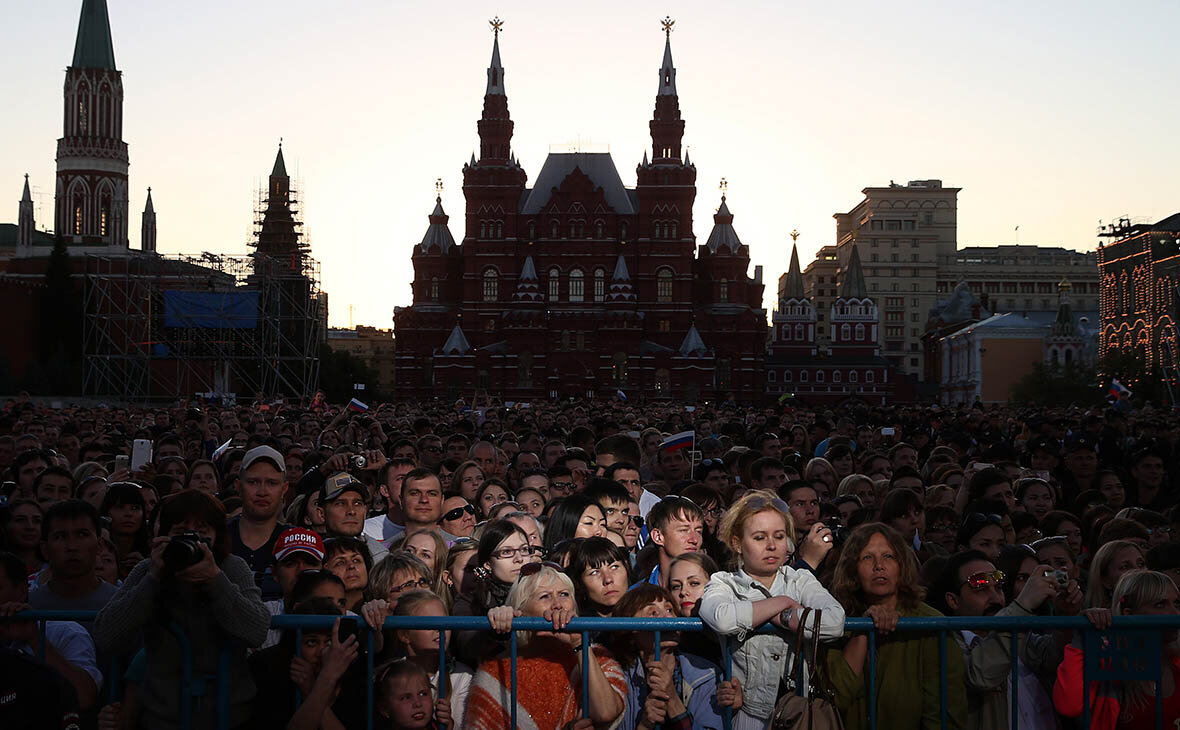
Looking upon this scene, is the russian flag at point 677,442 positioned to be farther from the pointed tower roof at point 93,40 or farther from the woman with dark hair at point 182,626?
the pointed tower roof at point 93,40

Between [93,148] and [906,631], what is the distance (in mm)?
86006

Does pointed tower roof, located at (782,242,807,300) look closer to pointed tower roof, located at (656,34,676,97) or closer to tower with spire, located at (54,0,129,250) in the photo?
pointed tower roof, located at (656,34,676,97)

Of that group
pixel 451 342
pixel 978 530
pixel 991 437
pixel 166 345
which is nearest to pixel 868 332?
pixel 451 342

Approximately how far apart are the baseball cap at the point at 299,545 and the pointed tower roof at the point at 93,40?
82545 mm

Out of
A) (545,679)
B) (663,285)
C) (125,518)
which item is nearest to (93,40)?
(663,285)

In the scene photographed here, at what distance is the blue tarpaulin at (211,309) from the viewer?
171 feet

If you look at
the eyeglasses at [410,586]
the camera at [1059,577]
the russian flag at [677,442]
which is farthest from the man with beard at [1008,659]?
the russian flag at [677,442]

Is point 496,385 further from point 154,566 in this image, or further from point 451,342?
point 154,566

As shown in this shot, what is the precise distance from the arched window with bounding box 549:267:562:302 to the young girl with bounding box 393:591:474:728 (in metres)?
71.5

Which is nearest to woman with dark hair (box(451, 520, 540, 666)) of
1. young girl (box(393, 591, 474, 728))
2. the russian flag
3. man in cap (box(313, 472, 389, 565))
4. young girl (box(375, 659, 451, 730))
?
young girl (box(393, 591, 474, 728))

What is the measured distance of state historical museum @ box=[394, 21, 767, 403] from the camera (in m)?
73.7

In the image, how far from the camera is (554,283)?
7700 cm

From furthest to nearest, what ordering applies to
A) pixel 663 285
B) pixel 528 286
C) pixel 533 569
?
pixel 663 285, pixel 528 286, pixel 533 569

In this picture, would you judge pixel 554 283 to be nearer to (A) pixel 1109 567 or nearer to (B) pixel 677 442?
(B) pixel 677 442
